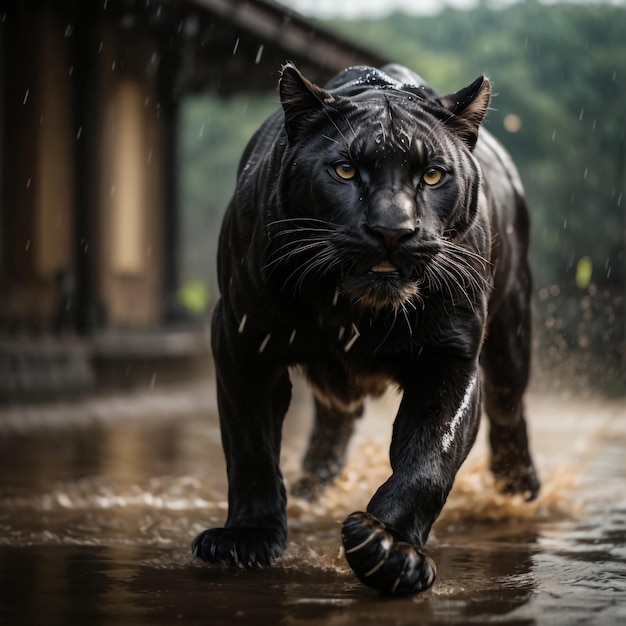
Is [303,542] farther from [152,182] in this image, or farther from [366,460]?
[152,182]

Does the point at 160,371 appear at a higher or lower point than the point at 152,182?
lower

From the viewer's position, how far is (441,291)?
372 cm

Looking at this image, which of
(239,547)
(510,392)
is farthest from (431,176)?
(510,392)

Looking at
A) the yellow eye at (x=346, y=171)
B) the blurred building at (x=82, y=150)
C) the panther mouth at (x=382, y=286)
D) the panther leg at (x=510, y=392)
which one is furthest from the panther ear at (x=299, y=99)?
the blurred building at (x=82, y=150)

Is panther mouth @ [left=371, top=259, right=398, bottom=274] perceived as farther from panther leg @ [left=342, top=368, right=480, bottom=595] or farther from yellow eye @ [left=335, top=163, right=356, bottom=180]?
panther leg @ [left=342, top=368, right=480, bottom=595]

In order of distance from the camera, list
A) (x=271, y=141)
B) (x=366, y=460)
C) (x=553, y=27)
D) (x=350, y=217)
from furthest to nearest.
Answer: (x=553, y=27) < (x=366, y=460) < (x=271, y=141) < (x=350, y=217)

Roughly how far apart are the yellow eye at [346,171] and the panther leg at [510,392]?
1.72 m

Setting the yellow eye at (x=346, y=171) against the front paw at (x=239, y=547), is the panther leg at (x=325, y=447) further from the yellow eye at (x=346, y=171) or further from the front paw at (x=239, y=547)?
the yellow eye at (x=346, y=171)

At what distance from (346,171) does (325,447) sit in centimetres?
221

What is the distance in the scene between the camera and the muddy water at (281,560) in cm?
317

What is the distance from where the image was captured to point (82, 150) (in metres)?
11.7

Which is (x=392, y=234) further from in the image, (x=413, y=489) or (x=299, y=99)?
(x=413, y=489)

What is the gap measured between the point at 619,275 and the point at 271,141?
13.5 m

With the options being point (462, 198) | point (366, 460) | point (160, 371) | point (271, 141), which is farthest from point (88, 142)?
point (462, 198)
